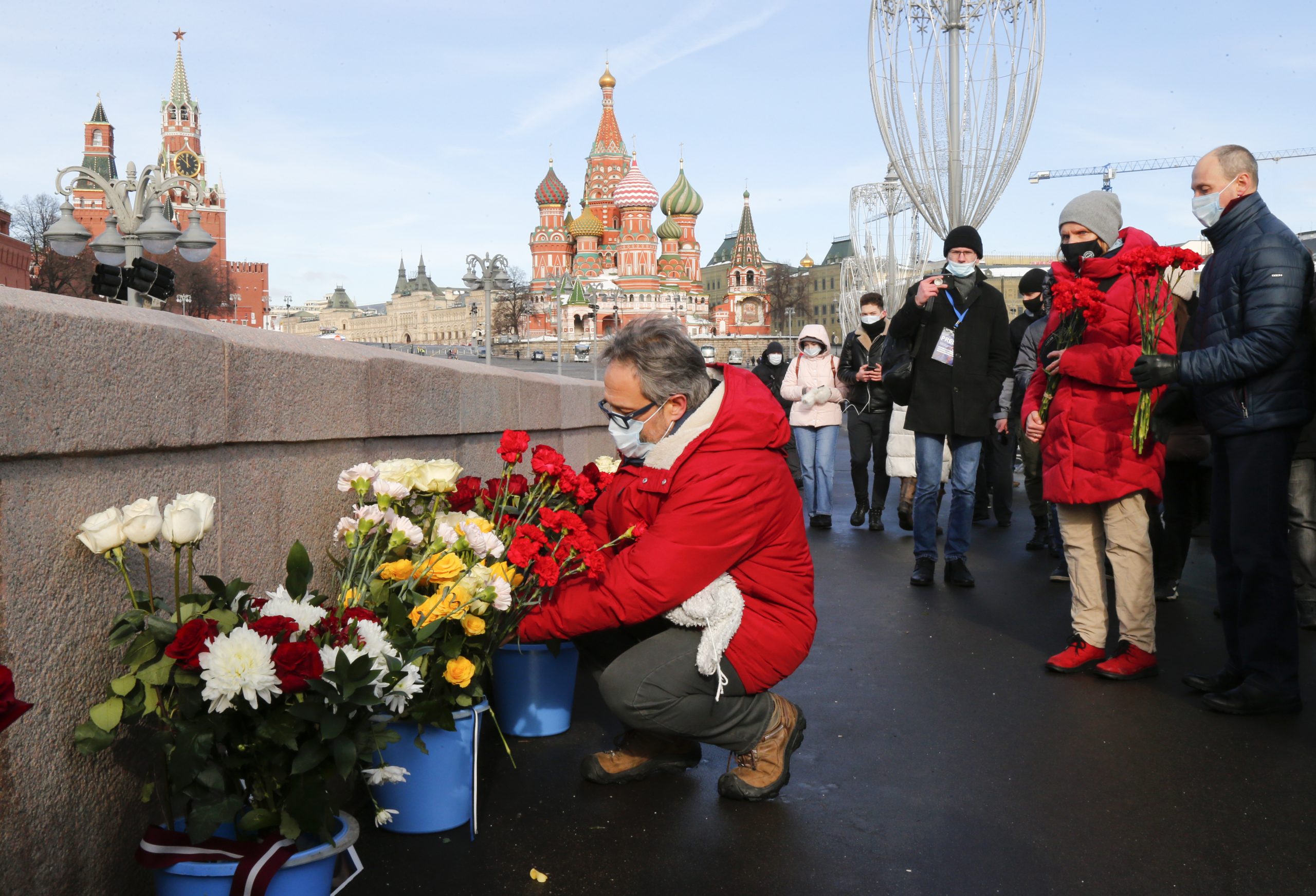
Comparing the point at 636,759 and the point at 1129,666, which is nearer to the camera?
the point at 636,759

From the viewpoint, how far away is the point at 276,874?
227cm

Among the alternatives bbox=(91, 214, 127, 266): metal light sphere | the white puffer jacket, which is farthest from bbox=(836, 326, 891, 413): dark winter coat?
bbox=(91, 214, 127, 266): metal light sphere

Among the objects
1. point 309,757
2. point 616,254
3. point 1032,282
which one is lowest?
point 309,757

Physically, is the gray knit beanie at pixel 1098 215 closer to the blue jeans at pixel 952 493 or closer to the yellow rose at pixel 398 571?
the blue jeans at pixel 952 493

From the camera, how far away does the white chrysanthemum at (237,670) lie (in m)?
2.12

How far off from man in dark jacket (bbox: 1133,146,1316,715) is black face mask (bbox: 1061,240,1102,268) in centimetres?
52

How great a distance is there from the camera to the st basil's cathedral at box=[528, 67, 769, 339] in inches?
3565

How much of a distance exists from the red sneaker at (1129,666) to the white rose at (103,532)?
12.6 feet

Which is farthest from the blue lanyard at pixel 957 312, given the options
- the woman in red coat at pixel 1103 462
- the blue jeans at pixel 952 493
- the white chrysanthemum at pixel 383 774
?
the white chrysanthemum at pixel 383 774

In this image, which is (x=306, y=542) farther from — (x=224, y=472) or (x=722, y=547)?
(x=722, y=547)

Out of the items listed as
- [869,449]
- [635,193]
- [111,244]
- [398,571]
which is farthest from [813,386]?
[635,193]

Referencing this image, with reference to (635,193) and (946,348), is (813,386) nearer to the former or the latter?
(946,348)

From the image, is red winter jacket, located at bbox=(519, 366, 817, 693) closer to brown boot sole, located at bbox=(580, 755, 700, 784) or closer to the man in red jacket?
the man in red jacket

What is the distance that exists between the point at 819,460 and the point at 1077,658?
4.50 m
